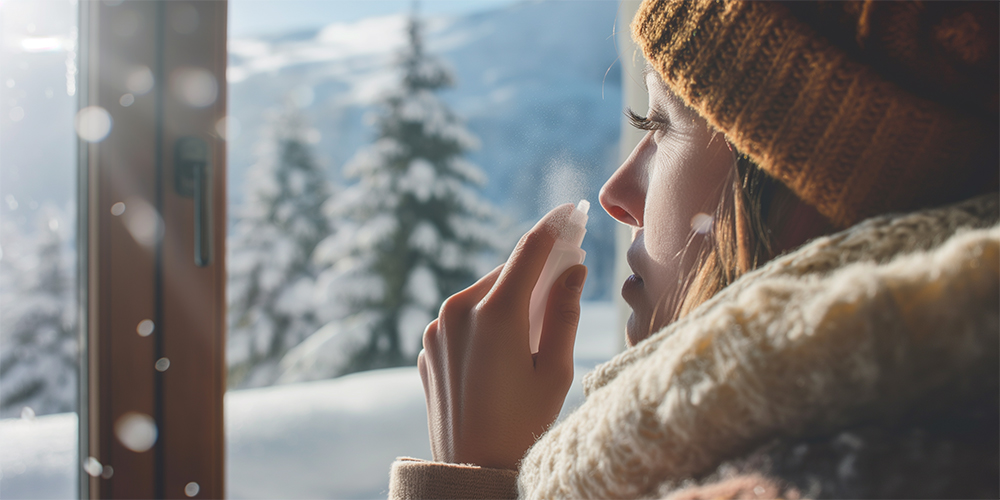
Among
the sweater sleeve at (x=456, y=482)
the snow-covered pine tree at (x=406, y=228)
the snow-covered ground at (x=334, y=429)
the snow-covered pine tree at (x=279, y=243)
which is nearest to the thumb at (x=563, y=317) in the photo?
the sweater sleeve at (x=456, y=482)

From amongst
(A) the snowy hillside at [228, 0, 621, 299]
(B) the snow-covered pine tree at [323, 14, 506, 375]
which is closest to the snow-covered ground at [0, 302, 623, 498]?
(A) the snowy hillside at [228, 0, 621, 299]

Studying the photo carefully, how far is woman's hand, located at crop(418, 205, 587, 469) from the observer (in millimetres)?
541

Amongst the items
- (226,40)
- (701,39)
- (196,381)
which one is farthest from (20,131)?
(701,39)

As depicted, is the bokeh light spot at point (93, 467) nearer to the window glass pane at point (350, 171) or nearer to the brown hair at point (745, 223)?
the window glass pane at point (350, 171)

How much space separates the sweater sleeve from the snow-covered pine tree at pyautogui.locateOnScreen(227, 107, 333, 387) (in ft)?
3.24

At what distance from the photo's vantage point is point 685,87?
17.3 inches

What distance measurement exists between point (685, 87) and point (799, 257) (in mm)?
202

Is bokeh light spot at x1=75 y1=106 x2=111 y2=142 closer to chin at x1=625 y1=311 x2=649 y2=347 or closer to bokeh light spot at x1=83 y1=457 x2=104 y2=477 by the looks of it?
bokeh light spot at x1=83 y1=457 x2=104 y2=477

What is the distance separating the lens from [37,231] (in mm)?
879

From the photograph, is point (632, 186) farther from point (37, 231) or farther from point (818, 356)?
point (37, 231)

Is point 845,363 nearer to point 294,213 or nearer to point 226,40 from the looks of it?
point 226,40

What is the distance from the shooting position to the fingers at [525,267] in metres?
0.55

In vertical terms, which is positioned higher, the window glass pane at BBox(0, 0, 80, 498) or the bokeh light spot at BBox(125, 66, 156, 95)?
the bokeh light spot at BBox(125, 66, 156, 95)

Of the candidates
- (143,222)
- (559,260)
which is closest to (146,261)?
(143,222)
